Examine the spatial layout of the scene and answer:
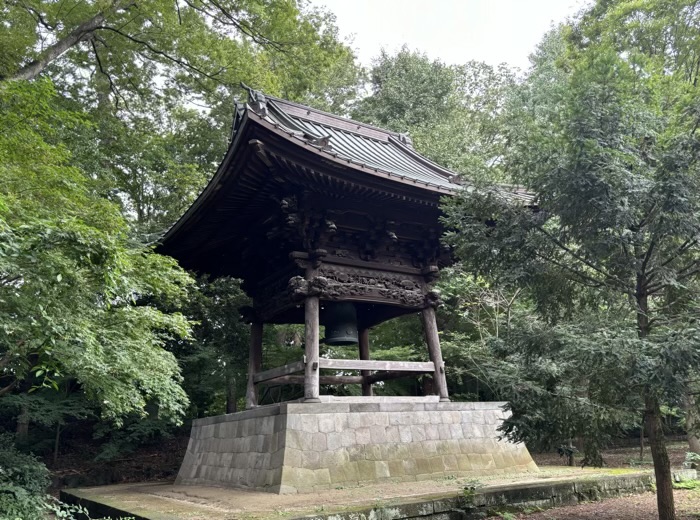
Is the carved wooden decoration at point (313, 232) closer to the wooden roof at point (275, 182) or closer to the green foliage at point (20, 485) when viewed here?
the wooden roof at point (275, 182)

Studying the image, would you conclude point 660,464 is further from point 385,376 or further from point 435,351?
point 385,376

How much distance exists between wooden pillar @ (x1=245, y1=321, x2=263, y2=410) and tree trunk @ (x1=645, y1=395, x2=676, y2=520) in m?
6.08

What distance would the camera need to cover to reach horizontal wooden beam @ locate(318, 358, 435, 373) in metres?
7.24

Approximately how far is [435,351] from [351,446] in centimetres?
226

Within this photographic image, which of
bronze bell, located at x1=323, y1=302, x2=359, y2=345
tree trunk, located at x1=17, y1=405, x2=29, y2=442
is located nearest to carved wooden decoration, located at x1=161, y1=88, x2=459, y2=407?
bronze bell, located at x1=323, y1=302, x2=359, y2=345

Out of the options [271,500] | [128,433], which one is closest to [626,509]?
[271,500]

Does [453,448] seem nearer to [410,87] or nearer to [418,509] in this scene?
[418,509]

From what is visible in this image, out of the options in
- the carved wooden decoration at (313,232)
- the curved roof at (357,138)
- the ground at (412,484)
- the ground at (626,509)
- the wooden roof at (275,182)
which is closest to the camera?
the ground at (626,509)

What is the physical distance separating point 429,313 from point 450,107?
51.8 ft

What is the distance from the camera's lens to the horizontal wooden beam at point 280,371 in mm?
7392

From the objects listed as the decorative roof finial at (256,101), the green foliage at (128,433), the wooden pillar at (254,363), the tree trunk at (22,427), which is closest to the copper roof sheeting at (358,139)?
the decorative roof finial at (256,101)

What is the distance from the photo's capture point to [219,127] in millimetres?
17438

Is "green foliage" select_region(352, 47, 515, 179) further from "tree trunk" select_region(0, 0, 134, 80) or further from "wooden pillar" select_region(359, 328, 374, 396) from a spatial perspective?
"tree trunk" select_region(0, 0, 134, 80)

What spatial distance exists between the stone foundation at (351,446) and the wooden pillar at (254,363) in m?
0.59
